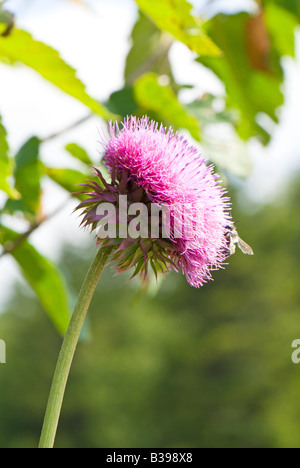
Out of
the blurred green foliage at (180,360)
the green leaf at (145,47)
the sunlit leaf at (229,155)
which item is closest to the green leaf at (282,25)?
the green leaf at (145,47)

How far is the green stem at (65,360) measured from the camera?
762 millimetres

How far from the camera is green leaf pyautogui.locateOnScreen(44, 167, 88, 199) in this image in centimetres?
168

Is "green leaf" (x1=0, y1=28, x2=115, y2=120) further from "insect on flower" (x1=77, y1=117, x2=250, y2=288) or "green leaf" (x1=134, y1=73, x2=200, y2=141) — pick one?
"green leaf" (x1=134, y1=73, x2=200, y2=141)

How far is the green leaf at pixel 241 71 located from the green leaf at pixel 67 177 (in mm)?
681

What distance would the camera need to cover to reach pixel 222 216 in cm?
108

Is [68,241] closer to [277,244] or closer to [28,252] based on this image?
[277,244]

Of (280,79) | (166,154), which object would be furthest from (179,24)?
(280,79)

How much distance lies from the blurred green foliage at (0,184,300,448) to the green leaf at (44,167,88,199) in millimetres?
21230

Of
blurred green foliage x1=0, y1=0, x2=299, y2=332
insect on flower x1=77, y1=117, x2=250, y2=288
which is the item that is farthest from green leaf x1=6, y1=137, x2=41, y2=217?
insect on flower x1=77, y1=117, x2=250, y2=288

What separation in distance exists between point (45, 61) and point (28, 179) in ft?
1.72

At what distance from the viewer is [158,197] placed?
1.02m

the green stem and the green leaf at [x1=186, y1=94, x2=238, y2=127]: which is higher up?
the green leaf at [x1=186, y1=94, x2=238, y2=127]

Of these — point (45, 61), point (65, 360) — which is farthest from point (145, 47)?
point (65, 360)
